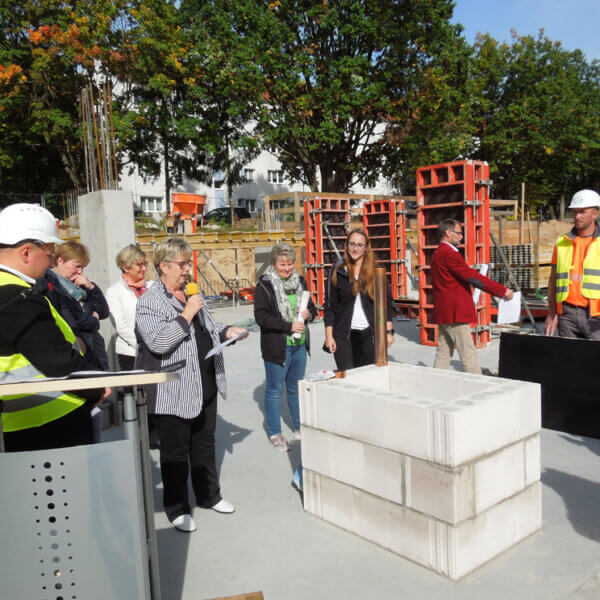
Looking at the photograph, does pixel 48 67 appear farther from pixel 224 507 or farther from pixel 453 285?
pixel 224 507

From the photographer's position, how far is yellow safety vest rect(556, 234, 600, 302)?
199 inches

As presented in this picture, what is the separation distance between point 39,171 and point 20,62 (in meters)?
6.96

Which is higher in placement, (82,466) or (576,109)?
(576,109)

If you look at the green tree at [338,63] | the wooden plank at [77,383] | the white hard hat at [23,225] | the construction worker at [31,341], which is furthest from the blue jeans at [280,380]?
the green tree at [338,63]

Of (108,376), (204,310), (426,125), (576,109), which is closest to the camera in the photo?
(108,376)

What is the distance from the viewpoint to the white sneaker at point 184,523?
A: 370 cm

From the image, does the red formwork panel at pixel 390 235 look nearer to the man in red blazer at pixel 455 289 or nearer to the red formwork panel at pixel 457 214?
the red formwork panel at pixel 457 214

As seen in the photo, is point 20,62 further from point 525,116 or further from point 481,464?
point 481,464

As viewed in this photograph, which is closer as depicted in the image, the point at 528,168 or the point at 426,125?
the point at 426,125

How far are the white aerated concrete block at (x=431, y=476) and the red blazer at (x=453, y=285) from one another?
2.65m

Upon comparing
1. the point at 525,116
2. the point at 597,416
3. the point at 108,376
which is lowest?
the point at 597,416

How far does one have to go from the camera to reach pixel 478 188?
9648 millimetres

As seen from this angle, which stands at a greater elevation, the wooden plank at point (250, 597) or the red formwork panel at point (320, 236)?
the red formwork panel at point (320, 236)

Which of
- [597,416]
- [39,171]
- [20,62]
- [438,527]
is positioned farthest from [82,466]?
[39,171]
